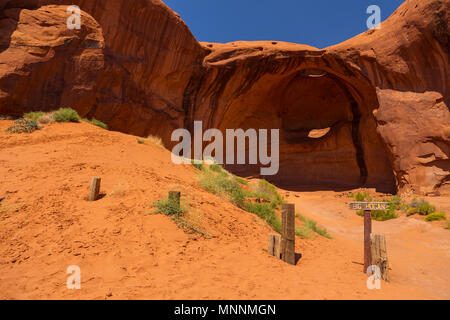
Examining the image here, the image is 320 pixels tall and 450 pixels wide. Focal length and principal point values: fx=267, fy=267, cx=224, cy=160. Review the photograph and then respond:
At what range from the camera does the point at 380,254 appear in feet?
14.3

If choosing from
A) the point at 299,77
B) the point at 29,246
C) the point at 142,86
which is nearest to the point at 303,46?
the point at 299,77

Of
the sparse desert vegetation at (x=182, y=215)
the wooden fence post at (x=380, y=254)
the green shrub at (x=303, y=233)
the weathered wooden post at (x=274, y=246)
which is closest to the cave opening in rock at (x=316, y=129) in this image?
the green shrub at (x=303, y=233)

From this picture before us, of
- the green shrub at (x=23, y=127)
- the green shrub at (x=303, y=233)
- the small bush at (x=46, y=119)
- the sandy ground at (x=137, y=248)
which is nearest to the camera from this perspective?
the sandy ground at (x=137, y=248)

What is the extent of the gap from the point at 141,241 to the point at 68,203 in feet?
6.24

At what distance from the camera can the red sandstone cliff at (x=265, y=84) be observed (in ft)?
36.0

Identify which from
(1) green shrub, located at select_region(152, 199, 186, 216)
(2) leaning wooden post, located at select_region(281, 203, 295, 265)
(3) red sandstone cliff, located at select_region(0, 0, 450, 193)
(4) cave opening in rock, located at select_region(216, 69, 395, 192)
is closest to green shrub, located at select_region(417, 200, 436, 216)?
(3) red sandstone cliff, located at select_region(0, 0, 450, 193)

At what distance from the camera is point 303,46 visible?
18406mm

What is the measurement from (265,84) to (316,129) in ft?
20.1

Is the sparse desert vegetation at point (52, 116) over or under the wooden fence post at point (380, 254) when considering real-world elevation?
over

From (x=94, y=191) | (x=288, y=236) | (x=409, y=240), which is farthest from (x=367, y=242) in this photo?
(x=409, y=240)

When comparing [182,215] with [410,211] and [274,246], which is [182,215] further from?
[410,211]

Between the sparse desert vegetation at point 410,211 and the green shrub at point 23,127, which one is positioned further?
the sparse desert vegetation at point 410,211

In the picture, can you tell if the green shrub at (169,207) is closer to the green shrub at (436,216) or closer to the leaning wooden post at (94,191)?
the leaning wooden post at (94,191)

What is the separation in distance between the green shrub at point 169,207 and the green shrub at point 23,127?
6247 millimetres
